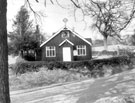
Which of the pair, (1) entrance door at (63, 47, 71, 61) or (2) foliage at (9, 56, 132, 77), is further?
(1) entrance door at (63, 47, 71, 61)

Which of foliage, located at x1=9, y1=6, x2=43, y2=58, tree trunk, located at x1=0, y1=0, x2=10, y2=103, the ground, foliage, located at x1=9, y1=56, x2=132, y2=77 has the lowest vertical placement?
the ground

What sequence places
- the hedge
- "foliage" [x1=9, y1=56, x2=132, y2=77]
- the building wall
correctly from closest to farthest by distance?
1. "foliage" [x1=9, y1=56, x2=132, y2=77]
2. the hedge
3. the building wall

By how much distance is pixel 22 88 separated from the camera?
36.3ft

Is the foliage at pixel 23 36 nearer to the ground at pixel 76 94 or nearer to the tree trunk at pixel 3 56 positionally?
the ground at pixel 76 94

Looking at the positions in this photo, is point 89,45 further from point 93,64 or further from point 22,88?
point 22,88

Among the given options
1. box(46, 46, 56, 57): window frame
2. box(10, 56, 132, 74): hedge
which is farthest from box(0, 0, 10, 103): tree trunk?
box(46, 46, 56, 57): window frame

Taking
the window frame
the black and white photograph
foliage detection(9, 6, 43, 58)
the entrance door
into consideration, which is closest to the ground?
the black and white photograph

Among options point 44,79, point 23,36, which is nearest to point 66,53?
point 23,36

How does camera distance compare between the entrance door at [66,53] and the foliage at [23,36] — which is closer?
the foliage at [23,36]

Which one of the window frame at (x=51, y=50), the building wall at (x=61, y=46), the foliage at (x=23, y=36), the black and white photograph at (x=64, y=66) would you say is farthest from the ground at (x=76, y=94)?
the window frame at (x=51, y=50)

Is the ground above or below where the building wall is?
below

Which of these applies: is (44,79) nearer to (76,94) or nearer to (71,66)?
(71,66)

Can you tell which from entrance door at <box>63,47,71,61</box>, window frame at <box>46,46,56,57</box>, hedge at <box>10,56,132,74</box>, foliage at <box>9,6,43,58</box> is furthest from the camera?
window frame at <box>46,46,56,57</box>

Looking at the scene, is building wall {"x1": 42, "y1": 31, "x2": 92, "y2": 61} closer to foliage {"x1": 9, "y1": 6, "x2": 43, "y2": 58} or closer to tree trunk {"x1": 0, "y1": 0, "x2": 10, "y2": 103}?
foliage {"x1": 9, "y1": 6, "x2": 43, "y2": 58}
